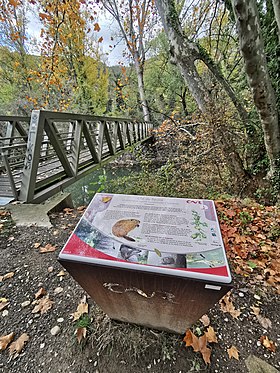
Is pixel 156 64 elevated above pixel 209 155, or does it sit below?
above

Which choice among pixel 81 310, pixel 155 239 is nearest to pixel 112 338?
pixel 81 310

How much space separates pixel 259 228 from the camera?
8.31ft

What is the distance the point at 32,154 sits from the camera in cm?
219

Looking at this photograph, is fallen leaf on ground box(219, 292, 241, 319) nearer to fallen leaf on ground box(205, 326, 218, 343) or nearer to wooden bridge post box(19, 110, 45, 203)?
fallen leaf on ground box(205, 326, 218, 343)

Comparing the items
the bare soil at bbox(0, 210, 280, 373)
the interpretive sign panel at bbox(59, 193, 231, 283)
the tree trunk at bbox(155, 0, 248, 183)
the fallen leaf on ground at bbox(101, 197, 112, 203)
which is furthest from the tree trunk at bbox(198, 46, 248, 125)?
the fallen leaf on ground at bbox(101, 197, 112, 203)

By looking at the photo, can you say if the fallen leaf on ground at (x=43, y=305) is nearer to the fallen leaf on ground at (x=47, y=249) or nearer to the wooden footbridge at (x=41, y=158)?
the fallen leaf on ground at (x=47, y=249)

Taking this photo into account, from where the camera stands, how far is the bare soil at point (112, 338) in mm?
1093

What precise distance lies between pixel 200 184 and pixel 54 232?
139 inches

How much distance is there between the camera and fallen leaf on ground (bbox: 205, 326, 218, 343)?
47.4 inches

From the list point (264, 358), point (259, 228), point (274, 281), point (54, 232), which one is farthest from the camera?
point (259, 228)

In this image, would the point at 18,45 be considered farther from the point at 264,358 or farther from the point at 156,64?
the point at 264,358

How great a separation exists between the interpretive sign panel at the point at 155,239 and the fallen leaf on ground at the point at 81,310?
917 mm

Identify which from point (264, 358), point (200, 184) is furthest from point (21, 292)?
point (200, 184)

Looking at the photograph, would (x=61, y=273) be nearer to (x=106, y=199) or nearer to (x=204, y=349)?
(x=106, y=199)
